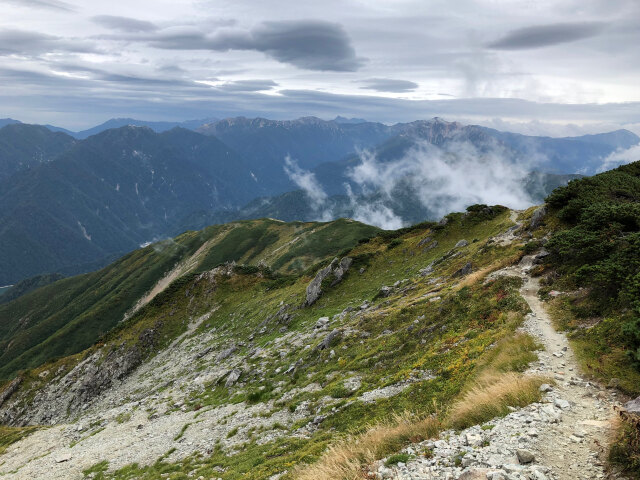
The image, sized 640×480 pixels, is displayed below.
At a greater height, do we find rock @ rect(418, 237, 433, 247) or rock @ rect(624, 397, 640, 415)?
rock @ rect(624, 397, 640, 415)

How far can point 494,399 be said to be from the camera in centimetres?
1230

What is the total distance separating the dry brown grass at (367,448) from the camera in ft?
34.2

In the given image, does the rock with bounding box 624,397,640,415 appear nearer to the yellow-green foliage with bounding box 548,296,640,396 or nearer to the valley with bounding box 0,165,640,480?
the valley with bounding box 0,165,640,480

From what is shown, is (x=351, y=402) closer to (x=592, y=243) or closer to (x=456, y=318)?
(x=456, y=318)

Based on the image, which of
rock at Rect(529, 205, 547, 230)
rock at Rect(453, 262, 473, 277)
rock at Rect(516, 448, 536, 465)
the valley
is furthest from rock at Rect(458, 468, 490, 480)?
rock at Rect(529, 205, 547, 230)

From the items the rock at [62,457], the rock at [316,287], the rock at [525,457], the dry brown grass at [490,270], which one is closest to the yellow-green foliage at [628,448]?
the rock at [525,457]

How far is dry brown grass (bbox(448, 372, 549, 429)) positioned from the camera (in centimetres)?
1184

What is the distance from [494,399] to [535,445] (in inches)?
113

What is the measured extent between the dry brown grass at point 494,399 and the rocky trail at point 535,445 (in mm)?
406

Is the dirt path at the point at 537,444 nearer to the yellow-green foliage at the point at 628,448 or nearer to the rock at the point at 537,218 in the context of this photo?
the yellow-green foliage at the point at 628,448

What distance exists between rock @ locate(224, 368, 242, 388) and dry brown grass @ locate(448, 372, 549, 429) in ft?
84.7

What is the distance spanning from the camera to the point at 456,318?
2391cm

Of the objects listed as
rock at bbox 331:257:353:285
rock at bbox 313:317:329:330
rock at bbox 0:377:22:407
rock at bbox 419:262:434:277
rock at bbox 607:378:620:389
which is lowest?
rock at bbox 0:377:22:407

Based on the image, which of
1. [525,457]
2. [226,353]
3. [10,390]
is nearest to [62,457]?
[226,353]
